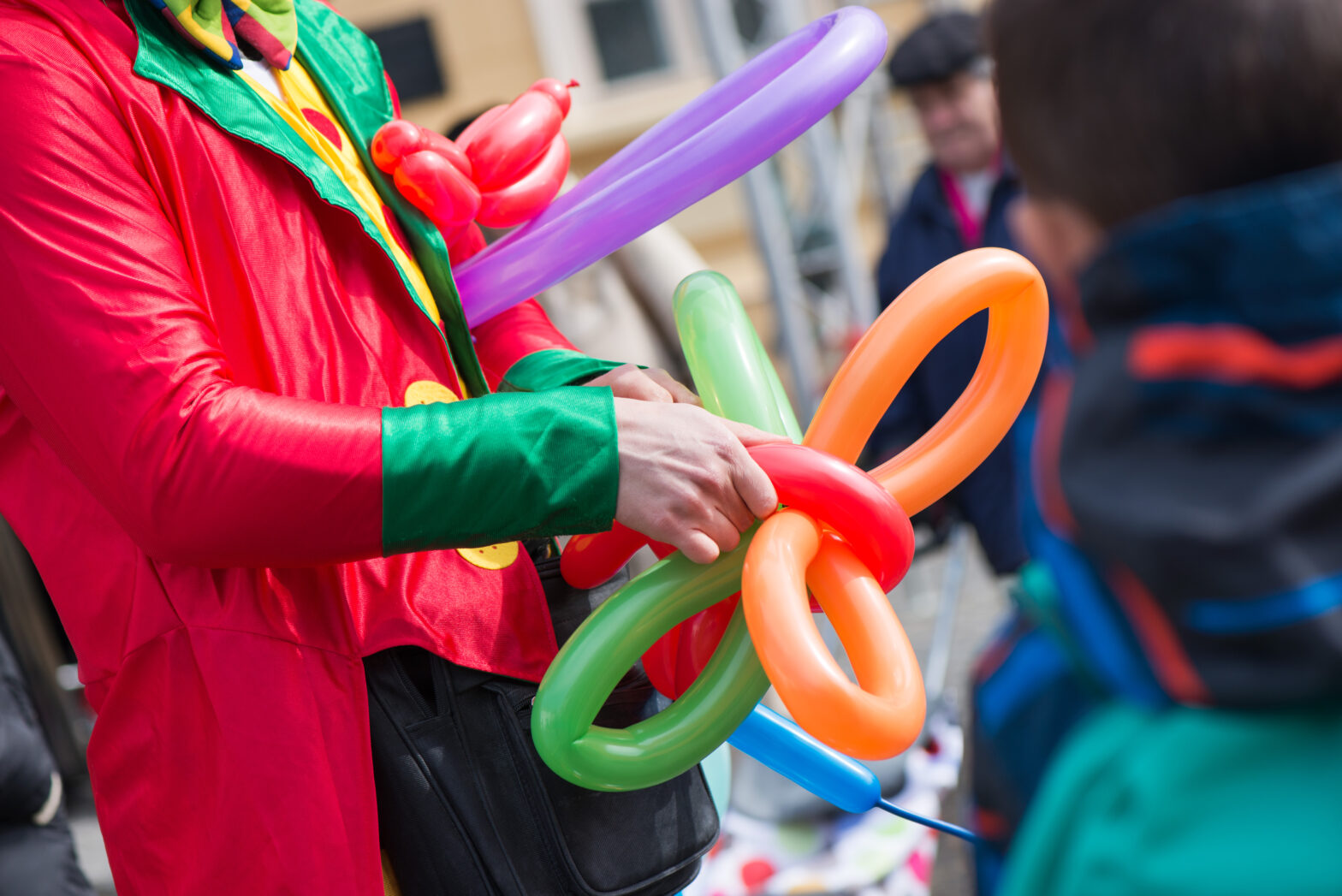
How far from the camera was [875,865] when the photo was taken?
277 centimetres

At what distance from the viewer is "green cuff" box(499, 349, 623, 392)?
1.18m

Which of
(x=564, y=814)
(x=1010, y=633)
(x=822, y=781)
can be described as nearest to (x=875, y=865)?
(x=822, y=781)

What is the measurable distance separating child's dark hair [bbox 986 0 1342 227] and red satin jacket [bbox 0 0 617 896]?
45cm

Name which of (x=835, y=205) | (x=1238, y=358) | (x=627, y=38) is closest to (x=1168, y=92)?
(x=1238, y=358)

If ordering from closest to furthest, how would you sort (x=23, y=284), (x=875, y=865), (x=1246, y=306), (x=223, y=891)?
(x=1246, y=306) → (x=23, y=284) → (x=223, y=891) → (x=875, y=865)

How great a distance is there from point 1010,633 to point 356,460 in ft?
1.59

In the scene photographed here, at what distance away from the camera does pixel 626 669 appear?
1.04m

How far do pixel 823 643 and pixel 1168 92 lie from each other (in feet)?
1.45

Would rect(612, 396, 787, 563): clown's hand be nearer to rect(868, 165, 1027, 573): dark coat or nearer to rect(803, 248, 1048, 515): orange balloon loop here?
rect(803, 248, 1048, 515): orange balloon loop

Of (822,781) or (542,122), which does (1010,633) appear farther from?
(542,122)

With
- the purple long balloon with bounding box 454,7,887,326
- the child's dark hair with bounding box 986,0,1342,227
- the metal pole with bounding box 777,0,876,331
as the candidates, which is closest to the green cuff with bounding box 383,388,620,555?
the purple long balloon with bounding box 454,7,887,326

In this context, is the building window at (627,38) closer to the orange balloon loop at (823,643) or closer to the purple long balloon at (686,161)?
the purple long balloon at (686,161)

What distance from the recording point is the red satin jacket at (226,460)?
907mm

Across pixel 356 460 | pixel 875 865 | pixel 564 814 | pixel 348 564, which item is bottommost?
pixel 875 865
